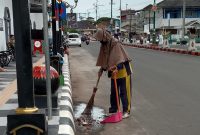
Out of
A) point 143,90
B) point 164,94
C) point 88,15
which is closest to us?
point 164,94

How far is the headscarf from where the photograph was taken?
7609 millimetres

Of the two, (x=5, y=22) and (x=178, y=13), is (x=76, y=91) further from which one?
(x=178, y=13)

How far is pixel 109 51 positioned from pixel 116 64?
0.31 m

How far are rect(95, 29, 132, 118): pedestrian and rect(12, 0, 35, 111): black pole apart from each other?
144 inches

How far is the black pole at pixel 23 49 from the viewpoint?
13.0 ft

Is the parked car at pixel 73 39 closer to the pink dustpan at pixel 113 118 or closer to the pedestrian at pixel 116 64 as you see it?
the pedestrian at pixel 116 64

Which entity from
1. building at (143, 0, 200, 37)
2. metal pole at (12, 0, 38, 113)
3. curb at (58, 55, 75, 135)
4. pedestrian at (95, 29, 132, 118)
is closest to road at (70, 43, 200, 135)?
pedestrian at (95, 29, 132, 118)

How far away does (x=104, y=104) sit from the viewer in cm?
927

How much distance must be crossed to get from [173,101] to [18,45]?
5.96 m

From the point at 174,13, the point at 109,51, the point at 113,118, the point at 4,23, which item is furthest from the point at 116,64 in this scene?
the point at 174,13

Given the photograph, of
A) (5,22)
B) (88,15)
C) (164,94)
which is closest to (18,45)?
(164,94)

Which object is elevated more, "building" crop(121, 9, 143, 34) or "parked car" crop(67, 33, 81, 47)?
"building" crop(121, 9, 143, 34)

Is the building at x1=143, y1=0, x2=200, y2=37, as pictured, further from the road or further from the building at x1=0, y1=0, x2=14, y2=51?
the road

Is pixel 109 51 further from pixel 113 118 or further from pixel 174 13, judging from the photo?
pixel 174 13
